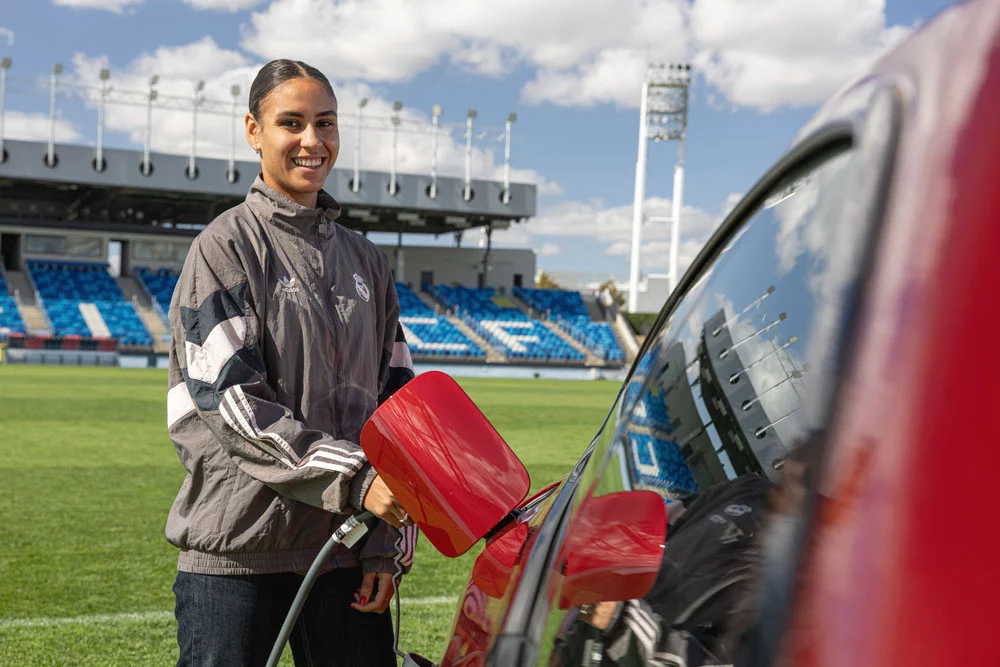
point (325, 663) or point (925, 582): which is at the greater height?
point (925, 582)

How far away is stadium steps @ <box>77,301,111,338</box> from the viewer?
108 feet

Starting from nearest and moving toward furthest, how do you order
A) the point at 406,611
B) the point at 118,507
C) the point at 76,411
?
the point at 406,611 → the point at 118,507 → the point at 76,411

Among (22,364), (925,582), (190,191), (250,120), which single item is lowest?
(22,364)

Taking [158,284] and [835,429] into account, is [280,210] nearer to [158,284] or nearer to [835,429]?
[835,429]

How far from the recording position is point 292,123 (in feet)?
6.27

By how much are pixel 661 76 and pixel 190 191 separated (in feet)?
105

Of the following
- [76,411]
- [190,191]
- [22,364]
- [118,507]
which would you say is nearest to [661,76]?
[190,191]

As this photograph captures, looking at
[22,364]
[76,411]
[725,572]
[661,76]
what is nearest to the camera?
[725,572]

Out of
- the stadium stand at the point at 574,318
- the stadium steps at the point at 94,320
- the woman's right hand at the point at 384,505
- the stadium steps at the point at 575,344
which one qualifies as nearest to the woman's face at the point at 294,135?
the woman's right hand at the point at 384,505

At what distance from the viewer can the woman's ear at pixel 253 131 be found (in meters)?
1.96

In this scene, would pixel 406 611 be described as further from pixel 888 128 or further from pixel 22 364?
pixel 22 364

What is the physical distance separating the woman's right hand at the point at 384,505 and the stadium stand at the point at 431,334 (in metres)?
33.6

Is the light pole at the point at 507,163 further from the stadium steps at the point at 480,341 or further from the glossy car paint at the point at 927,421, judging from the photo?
the glossy car paint at the point at 927,421

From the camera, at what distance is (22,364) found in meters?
28.7
